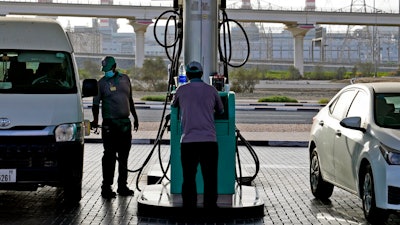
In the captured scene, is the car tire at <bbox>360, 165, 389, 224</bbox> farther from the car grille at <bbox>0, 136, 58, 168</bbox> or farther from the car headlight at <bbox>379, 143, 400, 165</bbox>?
the car grille at <bbox>0, 136, 58, 168</bbox>

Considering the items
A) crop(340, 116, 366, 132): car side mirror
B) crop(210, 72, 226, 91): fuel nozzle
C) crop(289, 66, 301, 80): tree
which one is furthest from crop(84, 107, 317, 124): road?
crop(289, 66, 301, 80): tree

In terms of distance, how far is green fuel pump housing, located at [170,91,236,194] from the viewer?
11.0 meters

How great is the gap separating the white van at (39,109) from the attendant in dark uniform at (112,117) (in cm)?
49

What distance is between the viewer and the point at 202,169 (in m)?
10.3

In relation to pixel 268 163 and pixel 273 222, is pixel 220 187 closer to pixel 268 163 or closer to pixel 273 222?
pixel 273 222

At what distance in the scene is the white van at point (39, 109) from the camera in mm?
10750

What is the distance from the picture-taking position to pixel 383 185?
31.1 feet

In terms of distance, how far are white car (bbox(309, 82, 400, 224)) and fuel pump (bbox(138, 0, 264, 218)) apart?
1.13 meters

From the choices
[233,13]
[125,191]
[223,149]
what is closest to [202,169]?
[223,149]

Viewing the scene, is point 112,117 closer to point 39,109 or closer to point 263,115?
point 39,109

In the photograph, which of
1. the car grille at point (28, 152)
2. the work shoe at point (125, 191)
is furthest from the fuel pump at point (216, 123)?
the car grille at point (28, 152)

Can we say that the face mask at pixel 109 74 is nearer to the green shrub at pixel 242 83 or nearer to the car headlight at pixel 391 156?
the car headlight at pixel 391 156

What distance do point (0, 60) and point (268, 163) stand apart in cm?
768

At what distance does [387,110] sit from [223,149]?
2076 mm
